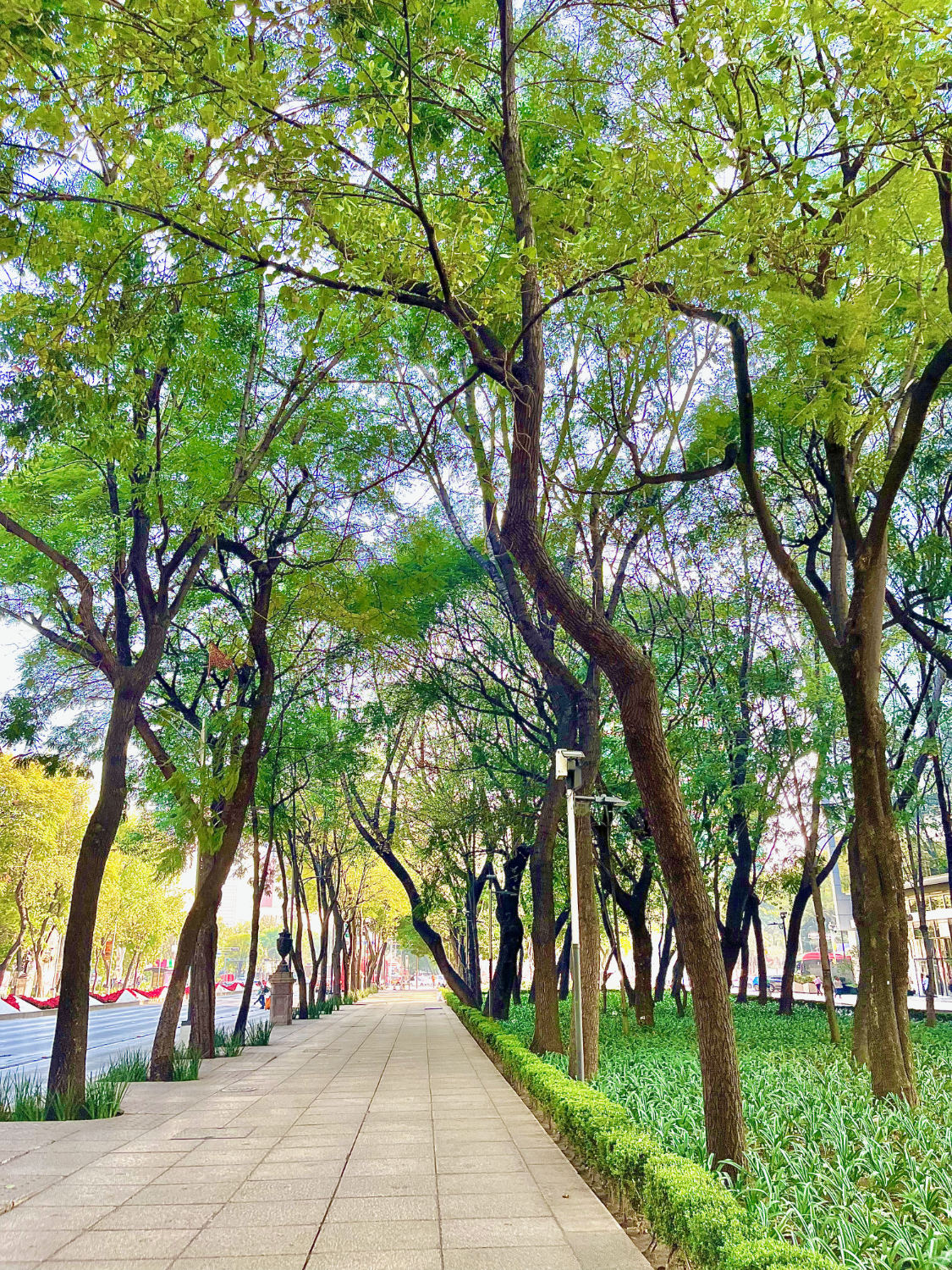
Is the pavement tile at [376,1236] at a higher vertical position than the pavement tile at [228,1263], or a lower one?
lower

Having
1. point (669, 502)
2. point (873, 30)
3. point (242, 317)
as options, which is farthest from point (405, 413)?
point (873, 30)

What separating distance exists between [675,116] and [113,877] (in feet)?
128

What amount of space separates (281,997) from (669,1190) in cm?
1874

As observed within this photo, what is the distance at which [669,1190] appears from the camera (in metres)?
4.03

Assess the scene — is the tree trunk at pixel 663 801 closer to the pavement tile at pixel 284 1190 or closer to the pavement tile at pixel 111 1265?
the pavement tile at pixel 284 1190

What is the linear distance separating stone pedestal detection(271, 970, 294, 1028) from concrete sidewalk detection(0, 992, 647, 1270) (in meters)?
11.4

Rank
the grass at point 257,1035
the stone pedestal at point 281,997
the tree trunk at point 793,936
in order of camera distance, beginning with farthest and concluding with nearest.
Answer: the stone pedestal at point 281,997 < the tree trunk at point 793,936 < the grass at point 257,1035

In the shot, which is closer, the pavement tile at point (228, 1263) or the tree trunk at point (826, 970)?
the pavement tile at point (228, 1263)

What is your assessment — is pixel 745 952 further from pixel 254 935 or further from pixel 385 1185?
pixel 385 1185

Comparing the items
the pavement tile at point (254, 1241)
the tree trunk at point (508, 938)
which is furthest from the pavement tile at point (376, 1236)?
the tree trunk at point (508, 938)

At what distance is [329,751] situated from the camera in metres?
16.2

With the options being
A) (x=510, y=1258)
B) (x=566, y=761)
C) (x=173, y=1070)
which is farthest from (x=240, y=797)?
(x=510, y=1258)

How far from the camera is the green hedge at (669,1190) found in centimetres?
314

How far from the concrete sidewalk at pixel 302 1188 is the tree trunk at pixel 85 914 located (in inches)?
24.1
